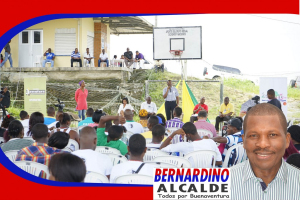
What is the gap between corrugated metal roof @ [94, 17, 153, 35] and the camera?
67.1 feet

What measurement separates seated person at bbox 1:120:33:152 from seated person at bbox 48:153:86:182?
7.97ft

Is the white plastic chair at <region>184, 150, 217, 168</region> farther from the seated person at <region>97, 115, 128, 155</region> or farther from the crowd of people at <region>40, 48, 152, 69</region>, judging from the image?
the crowd of people at <region>40, 48, 152, 69</region>

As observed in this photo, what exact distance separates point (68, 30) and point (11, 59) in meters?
3.04

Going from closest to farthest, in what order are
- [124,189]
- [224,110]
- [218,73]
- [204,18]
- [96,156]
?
[124,189] → [96,156] → [224,110] → [204,18] → [218,73]

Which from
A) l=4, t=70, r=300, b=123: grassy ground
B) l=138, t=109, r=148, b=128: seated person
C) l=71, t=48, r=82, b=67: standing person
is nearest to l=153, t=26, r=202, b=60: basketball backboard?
l=4, t=70, r=300, b=123: grassy ground

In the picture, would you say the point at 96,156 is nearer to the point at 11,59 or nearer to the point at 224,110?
the point at 224,110

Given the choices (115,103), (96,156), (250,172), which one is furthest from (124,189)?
(115,103)

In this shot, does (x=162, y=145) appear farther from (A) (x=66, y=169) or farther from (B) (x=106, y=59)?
(B) (x=106, y=59)

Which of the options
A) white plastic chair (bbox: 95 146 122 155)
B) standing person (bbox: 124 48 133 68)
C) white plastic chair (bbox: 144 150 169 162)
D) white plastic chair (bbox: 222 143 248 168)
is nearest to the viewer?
white plastic chair (bbox: 144 150 169 162)

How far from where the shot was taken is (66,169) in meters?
2.74

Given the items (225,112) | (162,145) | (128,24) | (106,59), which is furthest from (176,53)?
(162,145)

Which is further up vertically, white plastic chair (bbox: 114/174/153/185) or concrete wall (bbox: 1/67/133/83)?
concrete wall (bbox: 1/67/133/83)

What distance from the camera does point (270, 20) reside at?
19266 mm

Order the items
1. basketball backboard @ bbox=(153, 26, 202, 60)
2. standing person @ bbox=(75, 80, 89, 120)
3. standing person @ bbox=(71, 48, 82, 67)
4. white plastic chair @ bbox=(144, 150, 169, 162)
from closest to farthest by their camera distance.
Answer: white plastic chair @ bbox=(144, 150, 169, 162)
standing person @ bbox=(75, 80, 89, 120)
basketball backboard @ bbox=(153, 26, 202, 60)
standing person @ bbox=(71, 48, 82, 67)
